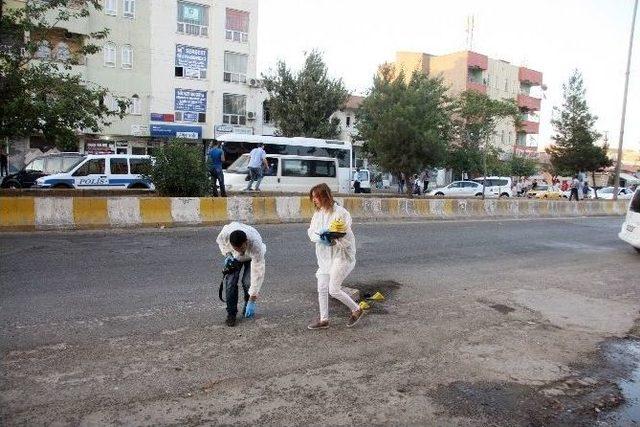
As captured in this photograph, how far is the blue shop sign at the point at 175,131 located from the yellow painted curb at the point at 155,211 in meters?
25.5

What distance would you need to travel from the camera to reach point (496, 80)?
5950 centimetres

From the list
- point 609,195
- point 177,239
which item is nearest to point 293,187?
point 177,239

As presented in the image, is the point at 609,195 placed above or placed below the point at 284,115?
below

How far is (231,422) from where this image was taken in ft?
11.4

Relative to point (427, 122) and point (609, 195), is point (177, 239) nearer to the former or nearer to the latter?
point (427, 122)

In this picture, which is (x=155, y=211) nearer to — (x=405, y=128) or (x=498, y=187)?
(x=405, y=128)

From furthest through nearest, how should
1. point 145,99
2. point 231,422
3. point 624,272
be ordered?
point 145,99, point 624,272, point 231,422

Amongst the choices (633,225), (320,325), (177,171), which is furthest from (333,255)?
(633,225)

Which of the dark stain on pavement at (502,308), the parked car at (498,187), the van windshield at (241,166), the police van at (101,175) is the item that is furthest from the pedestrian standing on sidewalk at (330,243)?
the parked car at (498,187)

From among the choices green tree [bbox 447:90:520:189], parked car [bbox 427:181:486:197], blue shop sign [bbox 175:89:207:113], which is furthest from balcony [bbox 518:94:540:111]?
blue shop sign [bbox 175:89:207:113]

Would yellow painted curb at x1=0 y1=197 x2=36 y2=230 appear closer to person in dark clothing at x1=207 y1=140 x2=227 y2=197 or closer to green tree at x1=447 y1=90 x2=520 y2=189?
person in dark clothing at x1=207 y1=140 x2=227 y2=197

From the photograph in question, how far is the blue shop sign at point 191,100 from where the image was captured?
125ft

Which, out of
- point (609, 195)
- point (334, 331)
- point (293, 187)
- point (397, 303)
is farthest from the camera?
point (609, 195)

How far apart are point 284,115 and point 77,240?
96.7ft
